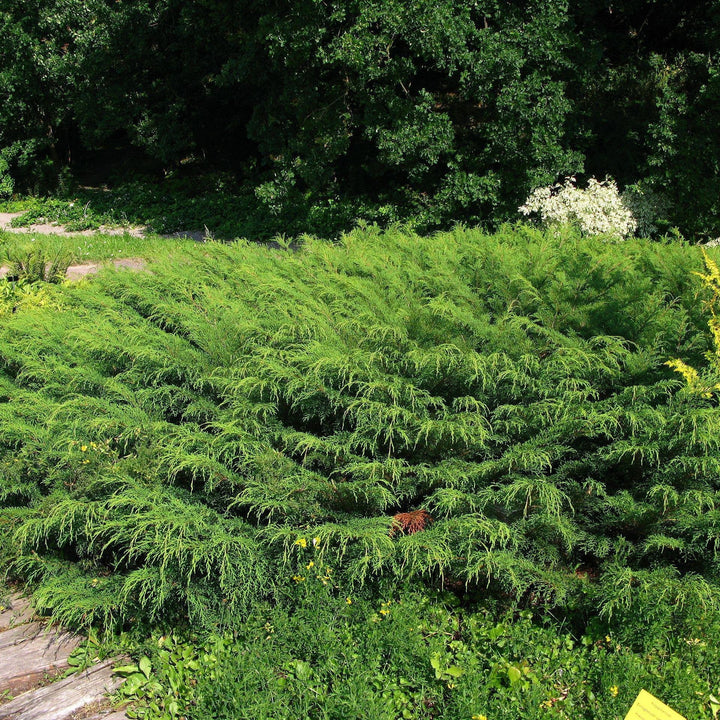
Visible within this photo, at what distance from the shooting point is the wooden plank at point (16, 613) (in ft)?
10.5

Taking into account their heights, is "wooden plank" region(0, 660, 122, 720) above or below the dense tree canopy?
below

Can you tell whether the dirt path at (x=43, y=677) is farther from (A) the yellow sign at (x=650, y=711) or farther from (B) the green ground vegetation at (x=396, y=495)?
(A) the yellow sign at (x=650, y=711)

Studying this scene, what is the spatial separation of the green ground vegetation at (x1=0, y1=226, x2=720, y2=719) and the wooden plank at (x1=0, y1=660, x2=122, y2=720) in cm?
16

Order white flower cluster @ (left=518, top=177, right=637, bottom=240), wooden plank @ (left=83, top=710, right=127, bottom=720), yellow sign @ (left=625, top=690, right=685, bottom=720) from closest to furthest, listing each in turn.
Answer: yellow sign @ (left=625, top=690, right=685, bottom=720), wooden plank @ (left=83, top=710, right=127, bottom=720), white flower cluster @ (left=518, top=177, right=637, bottom=240)

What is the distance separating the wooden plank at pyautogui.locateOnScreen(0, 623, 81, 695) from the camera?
284 cm

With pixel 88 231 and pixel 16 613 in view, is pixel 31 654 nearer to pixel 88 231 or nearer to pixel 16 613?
pixel 16 613

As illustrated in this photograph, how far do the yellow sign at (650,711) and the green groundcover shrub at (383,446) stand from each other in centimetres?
→ 39

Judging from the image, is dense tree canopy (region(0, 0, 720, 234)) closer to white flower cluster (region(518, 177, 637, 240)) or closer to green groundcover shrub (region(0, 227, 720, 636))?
white flower cluster (region(518, 177, 637, 240))

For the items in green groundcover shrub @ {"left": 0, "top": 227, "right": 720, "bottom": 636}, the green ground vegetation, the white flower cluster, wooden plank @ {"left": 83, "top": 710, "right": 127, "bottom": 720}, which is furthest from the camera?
the white flower cluster

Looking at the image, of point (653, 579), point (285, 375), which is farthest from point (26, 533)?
point (653, 579)

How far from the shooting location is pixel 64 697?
264cm

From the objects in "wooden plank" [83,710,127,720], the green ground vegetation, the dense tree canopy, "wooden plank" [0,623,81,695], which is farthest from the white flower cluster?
"wooden plank" [83,710,127,720]

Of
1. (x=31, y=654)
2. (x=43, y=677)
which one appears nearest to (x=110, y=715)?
(x=43, y=677)

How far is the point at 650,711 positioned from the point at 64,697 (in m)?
2.13
